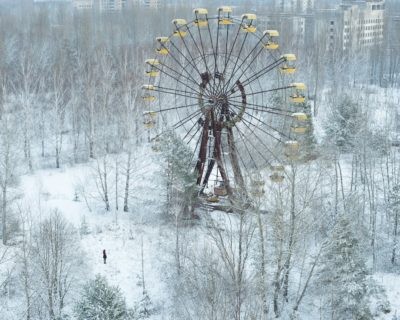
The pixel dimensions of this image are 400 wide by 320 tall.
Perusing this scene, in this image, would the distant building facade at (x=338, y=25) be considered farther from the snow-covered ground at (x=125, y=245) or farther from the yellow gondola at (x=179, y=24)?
the snow-covered ground at (x=125, y=245)

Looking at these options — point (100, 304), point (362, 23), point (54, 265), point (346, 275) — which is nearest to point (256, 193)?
point (346, 275)

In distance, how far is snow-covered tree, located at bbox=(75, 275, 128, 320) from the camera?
1620 centimetres

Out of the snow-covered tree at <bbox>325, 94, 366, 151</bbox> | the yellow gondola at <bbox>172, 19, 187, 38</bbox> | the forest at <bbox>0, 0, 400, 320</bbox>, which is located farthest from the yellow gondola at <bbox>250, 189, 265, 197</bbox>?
the snow-covered tree at <bbox>325, 94, 366, 151</bbox>

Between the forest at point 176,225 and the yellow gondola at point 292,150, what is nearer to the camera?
the yellow gondola at point 292,150

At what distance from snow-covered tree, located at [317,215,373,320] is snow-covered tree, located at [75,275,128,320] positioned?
20.8 feet

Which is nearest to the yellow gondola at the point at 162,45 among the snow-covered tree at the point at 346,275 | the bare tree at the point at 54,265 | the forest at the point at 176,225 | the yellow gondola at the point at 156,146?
the forest at the point at 176,225

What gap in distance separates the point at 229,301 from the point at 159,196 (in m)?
8.92

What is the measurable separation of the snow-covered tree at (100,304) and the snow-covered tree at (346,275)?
6.34 meters

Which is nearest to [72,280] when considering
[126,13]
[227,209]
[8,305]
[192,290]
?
[8,305]

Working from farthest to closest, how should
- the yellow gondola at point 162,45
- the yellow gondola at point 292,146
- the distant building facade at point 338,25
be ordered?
1. the distant building facade at point 338,25
2. the yellow gondola at point 162,45
3. the yellow gondola at point 292,146

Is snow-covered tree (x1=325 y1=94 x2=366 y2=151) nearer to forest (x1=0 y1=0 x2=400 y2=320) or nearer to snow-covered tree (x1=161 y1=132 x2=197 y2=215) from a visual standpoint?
forest (x1=0 y1=0 x2=400 y2=320)

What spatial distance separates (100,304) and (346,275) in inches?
283

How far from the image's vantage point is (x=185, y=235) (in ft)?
70.9

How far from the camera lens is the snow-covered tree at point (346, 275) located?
1761 cm
